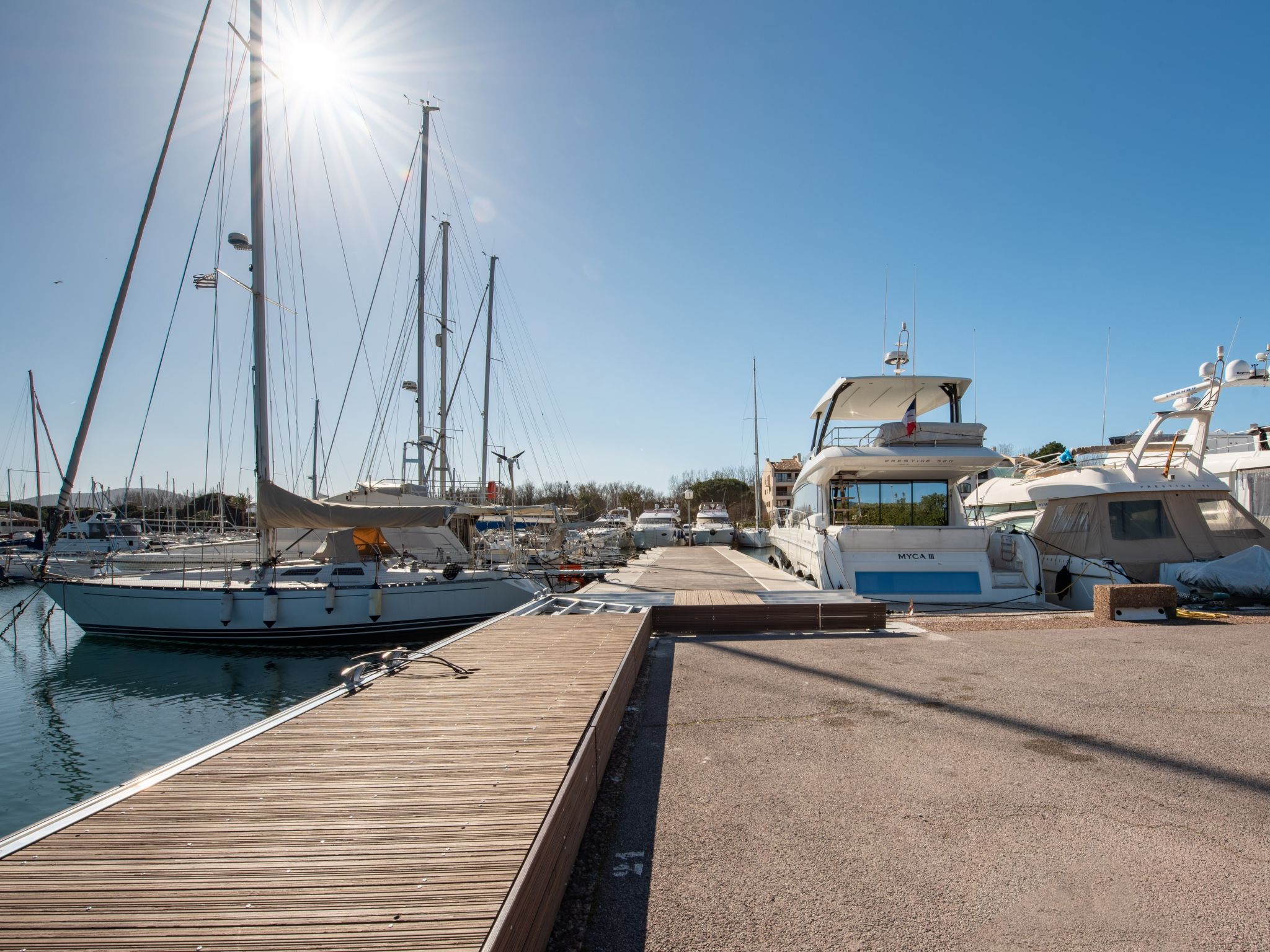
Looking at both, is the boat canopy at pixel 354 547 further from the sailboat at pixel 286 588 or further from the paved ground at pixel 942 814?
the paved ground at pixel 942 814

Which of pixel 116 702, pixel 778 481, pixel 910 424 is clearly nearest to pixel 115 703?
pixel 116 702

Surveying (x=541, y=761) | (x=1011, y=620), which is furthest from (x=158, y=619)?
(x=1011, y=620)

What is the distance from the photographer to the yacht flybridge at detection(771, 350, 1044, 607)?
13.4m

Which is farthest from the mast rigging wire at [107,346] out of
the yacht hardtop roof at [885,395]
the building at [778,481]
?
the building at [778,481]

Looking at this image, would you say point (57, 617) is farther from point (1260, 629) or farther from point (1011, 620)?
point (1260, 629)

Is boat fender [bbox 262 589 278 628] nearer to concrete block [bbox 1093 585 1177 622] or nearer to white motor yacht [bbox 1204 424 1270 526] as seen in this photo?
concrete block [bbox 1093 585 1177 622]

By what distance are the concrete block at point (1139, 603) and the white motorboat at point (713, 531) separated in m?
35.8

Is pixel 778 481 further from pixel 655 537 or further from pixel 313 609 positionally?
pixel 313 609

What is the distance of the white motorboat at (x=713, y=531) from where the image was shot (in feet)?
150

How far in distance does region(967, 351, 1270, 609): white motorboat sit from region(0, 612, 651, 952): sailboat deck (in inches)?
546

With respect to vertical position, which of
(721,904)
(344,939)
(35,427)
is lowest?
(721,904)

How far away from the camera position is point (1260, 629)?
29.4 feet

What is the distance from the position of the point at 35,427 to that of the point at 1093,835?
51.8 meters

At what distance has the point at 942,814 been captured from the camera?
3.71 meters
